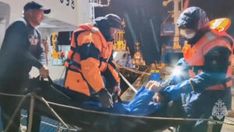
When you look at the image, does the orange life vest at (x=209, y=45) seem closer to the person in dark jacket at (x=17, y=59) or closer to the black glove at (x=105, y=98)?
the black glove at (x=105, y=98)

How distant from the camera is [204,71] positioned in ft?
9.17

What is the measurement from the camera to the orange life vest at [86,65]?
114 inches

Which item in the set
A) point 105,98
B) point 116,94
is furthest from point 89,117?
point 116,94

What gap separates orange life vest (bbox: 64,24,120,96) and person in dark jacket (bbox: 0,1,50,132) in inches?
12.5

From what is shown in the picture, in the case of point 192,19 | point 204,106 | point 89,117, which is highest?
point 192,19

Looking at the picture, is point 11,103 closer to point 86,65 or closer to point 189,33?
point 86,65

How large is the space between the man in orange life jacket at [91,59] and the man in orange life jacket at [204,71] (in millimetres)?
473

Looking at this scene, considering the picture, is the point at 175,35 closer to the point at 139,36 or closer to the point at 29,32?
the point at 139,36

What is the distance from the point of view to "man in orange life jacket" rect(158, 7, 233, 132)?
9.05 ft

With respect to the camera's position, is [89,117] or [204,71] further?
[89,117]

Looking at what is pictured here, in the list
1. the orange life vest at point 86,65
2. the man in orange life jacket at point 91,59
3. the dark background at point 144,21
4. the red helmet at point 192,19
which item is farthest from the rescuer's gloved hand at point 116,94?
the dark background at point 144,21

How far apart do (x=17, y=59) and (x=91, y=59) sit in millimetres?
807

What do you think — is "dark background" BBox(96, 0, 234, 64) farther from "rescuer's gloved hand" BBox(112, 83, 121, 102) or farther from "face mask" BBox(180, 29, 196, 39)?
"face mask" BBox(180, 29, 196, 39)

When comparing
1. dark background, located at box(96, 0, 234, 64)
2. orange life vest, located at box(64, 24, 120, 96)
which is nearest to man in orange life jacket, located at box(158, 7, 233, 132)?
orange life vest, located at box(64, 24, 120, 96)
